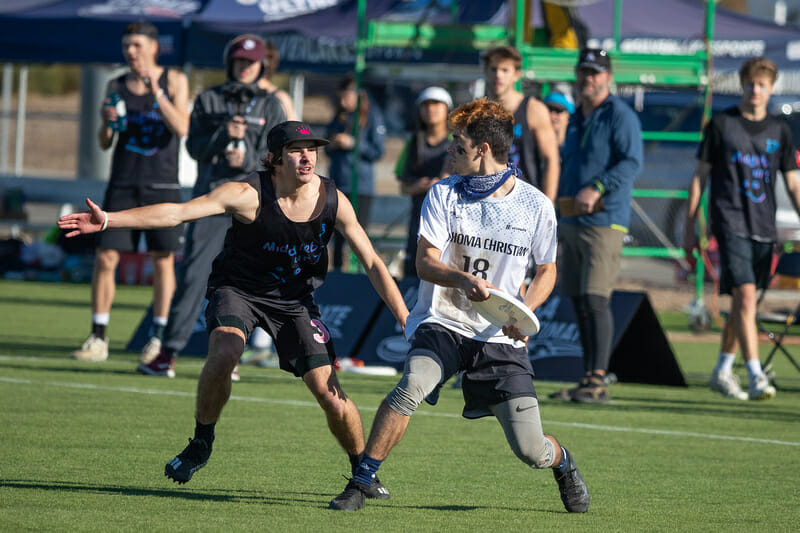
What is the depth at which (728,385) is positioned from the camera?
388 inches

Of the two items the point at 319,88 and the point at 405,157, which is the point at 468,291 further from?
the point at 319,88

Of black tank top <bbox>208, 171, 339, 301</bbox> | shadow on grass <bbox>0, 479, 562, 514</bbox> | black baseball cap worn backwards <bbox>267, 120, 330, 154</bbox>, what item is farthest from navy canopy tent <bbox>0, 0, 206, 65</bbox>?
shadow on grass <bbox>0, 479, 562, 514</bbox>

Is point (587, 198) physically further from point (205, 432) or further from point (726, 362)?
point (205, 432)

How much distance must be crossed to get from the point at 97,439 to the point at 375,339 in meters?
4.40

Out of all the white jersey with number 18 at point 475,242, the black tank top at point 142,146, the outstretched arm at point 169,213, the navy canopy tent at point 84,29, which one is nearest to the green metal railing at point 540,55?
the black tank top at point 142,146

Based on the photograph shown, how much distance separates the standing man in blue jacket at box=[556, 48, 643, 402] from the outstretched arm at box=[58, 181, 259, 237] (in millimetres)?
3853

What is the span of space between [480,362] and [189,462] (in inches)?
54.1

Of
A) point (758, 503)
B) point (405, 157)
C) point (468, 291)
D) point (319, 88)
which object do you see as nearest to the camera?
point (468, 291)

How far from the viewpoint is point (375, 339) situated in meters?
11.1

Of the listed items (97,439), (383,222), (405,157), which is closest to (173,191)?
(405,157)

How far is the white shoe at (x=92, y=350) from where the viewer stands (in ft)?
33.8

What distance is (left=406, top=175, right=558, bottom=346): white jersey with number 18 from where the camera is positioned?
18.5 ft

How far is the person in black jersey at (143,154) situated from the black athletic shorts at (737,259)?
4.15 meters

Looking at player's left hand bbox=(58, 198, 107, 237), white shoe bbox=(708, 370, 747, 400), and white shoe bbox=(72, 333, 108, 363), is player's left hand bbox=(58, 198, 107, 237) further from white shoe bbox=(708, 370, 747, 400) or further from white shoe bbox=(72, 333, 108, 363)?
white shoe bbox=(708, 370, 747, 400)
